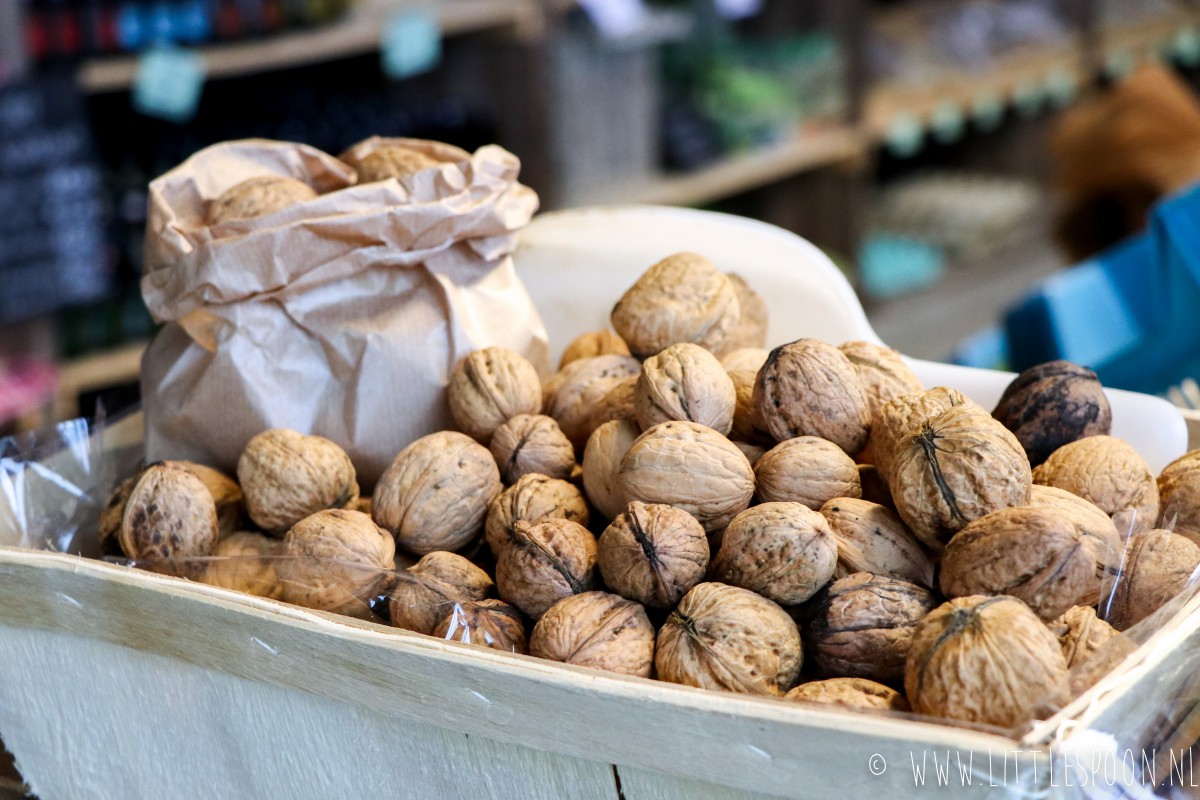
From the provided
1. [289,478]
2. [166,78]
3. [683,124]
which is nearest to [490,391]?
[289,478]

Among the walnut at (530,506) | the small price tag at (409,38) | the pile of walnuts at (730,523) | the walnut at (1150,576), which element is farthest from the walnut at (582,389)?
the small price tag at (409,38)

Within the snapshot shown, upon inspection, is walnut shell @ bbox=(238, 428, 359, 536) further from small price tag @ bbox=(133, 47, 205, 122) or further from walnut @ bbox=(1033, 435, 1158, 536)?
small price tag @ bbox=(133, 47, 205, 122)

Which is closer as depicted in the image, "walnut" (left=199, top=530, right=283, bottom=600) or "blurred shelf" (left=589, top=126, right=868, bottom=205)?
"walnut" (left=199, top=530, right=283, bottom=600)

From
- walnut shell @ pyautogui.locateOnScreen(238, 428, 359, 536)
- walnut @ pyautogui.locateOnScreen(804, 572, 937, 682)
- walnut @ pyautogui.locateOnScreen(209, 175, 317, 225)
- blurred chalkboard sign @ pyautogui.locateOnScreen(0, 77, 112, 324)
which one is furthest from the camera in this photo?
blurred chalkboard sign @ pyautogui.locateOnScreen(0, 77, 112, 324)

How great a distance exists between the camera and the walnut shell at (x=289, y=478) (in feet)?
2.91

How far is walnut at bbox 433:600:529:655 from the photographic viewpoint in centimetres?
72

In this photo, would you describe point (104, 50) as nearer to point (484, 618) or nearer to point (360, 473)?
point (360, 473)

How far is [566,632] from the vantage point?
2.32ft

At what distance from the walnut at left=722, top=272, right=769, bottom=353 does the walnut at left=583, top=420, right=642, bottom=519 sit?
9.1 inches

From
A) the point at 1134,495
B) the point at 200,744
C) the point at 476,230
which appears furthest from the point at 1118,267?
the point at 200,744

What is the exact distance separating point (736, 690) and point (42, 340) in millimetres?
1607

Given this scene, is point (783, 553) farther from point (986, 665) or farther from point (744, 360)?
point (744, 360)

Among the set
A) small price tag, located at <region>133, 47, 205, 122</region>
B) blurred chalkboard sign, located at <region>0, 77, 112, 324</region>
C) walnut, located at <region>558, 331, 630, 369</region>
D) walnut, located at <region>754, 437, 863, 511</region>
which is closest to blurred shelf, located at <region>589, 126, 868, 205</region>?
small price tag, located at <region>133, 47, 205, 122</region>

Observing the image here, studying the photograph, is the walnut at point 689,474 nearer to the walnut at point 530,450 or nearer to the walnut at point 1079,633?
the walnut at point 530,450
